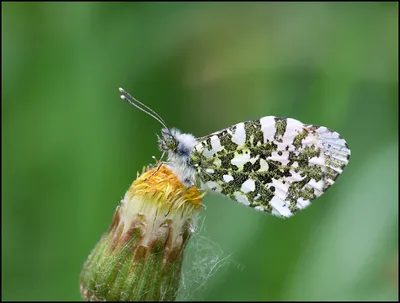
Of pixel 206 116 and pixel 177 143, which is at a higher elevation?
pixel 206 116

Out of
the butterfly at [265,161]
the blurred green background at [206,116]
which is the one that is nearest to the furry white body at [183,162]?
the butterfly at [265,161]

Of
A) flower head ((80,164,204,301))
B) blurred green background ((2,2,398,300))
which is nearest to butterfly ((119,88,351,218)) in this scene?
flower head ((80,164,204,301))

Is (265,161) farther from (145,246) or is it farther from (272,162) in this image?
(145,246)

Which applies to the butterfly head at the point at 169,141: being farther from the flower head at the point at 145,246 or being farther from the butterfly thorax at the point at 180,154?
the flower head at the point at 145,246

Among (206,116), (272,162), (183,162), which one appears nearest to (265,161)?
(272,162)

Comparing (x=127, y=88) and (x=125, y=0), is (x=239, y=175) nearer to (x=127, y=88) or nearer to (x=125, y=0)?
(x=127, y=88)

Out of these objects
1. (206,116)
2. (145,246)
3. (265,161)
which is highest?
(206,116)
